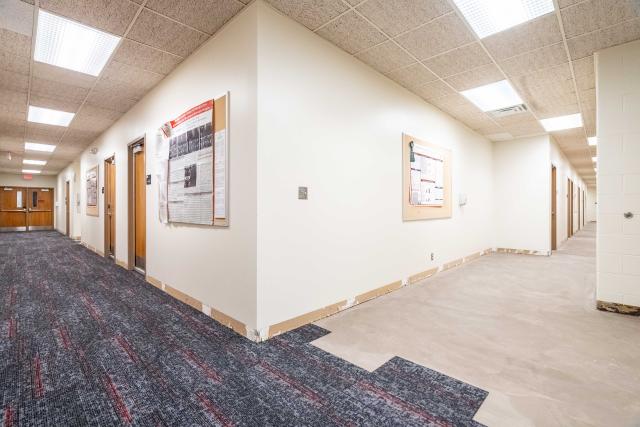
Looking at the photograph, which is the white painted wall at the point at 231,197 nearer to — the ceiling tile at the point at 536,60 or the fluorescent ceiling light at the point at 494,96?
the ceiling tile at the point at 536,60

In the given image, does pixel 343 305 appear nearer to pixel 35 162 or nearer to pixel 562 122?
pixel 562 122

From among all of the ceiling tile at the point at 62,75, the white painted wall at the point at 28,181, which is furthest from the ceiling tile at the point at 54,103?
the white painted wall at the point at 28,181

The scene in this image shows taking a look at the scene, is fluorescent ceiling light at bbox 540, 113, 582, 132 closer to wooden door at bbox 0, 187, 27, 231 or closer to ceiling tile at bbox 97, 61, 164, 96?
ceiling tile at bbox 97, 61, 164, 96

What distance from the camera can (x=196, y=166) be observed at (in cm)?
324

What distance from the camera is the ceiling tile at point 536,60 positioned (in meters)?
3.41

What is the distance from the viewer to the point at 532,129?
657 centimetres

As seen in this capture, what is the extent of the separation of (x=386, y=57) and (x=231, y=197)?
240cm

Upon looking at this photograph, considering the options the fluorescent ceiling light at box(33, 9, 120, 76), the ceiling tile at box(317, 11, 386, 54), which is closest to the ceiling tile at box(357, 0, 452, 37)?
the ceiling tile at box(317, 11, 386, 54)

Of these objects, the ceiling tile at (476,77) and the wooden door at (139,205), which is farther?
the wooden door at (139,205)

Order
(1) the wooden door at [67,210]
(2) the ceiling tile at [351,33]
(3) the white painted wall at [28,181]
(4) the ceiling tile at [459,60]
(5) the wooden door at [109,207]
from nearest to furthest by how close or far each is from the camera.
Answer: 1. (2) the ceiling tile at [351,33]
2. (4) the ceiling tile at [459,60]
3. (5) the wooden door at [109,207]
4. (1) the wooden door at [67,210]
5. (3) the white painted wall at [28,181]

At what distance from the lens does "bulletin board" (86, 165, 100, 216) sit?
Result: 723 centimetres

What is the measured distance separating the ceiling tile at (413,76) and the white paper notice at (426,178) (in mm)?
889

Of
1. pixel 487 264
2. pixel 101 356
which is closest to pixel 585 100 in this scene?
pixel 487 264

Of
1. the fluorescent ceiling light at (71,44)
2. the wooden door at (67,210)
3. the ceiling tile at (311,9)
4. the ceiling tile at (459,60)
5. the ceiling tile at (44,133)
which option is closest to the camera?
the ceiling tile at (311,9)
